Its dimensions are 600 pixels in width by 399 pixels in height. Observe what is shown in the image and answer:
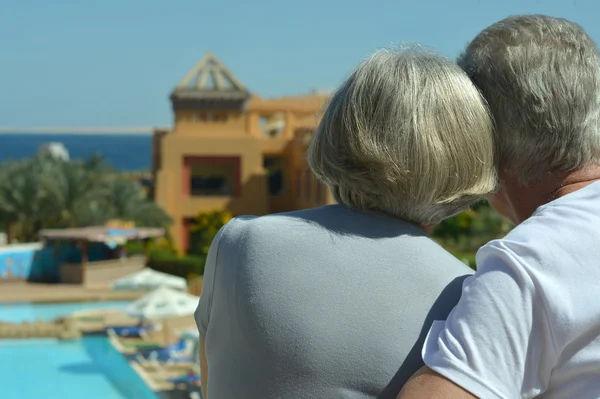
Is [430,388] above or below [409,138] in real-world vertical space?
below

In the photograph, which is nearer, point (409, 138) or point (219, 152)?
point (409, 138)

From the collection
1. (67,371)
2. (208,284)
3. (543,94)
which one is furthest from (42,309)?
(543,94)

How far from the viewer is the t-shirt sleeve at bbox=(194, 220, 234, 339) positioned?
5.48 ft

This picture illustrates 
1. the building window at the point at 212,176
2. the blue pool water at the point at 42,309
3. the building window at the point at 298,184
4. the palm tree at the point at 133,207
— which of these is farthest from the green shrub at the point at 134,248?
the building window at the point at 298,184

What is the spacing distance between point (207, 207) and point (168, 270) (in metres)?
4.05

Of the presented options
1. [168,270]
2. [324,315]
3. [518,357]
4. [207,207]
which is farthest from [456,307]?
[207,207]

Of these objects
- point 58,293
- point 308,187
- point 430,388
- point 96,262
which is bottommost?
point 58,293

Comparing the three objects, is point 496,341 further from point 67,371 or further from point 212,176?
point 212,176

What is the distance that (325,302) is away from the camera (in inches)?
59.7

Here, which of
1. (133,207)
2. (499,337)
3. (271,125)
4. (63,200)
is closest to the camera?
(499,337)

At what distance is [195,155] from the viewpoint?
86.1 ft

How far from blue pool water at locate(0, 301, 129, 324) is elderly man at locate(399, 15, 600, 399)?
18.0m

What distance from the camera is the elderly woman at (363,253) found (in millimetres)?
1498

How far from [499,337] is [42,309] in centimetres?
1923
